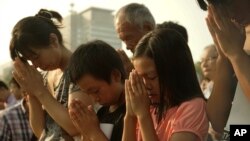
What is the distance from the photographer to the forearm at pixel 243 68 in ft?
5.73

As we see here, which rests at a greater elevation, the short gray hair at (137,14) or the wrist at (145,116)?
the short gray hair at (137,14)

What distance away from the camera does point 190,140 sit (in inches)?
73.0

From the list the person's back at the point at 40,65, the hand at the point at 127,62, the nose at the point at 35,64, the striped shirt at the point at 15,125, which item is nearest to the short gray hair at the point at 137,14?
the hand at the point at 127,62

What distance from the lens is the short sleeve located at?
6.15ft

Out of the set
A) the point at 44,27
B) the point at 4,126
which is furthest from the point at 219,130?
the point at 4,126

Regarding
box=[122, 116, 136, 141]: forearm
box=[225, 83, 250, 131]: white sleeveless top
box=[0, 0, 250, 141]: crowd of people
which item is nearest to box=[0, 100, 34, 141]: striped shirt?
box=[0, 0, 250, 141]: crowd of people

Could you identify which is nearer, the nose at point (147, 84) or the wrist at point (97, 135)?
the nose at point (147, 84)

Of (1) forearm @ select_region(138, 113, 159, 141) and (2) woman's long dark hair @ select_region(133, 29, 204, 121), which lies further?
(2) woman's long dark hair @ select_region(133, 29, 204, 121)

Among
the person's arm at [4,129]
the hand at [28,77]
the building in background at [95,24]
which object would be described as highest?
the hand at [28,77]

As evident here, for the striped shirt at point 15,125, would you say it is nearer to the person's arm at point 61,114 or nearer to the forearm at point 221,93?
the person's arm at point 61,114

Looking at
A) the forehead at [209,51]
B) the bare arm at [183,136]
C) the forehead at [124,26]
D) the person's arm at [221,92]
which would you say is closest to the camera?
the bare arm at [183,136]

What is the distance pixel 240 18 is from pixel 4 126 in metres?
2.20

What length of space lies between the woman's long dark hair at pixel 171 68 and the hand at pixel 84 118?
317 millimetres

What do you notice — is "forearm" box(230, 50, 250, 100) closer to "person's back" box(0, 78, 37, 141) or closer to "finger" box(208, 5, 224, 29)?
"finger" box(208, 5, 224, 29)
